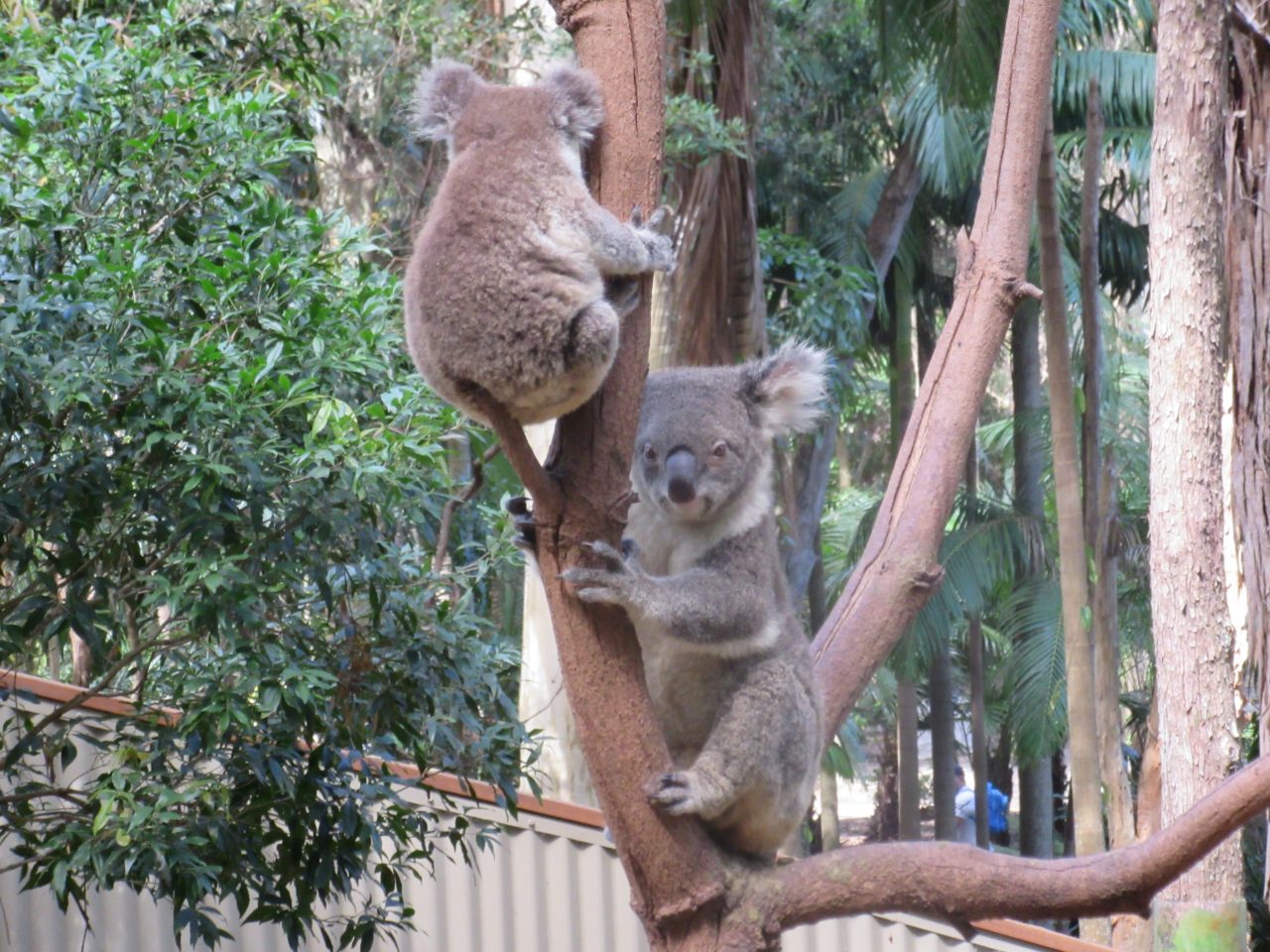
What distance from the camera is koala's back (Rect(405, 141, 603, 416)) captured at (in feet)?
6.50

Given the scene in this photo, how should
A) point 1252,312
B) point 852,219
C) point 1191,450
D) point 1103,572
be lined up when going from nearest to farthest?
1. point 1252,312
2. point 1191,450
3. point 1103,572
4. point 852,219

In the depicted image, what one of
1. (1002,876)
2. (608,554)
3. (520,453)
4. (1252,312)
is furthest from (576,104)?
(1252,312)

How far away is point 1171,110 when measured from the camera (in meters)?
4.54

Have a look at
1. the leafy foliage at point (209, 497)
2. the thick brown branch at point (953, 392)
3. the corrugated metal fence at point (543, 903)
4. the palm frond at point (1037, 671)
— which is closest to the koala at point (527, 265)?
the leafy foliage at point (209, 497)

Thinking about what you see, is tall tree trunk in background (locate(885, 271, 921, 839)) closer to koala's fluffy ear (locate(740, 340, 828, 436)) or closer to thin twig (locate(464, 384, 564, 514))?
koala's fluffy ear (locate(740, 340, 828, 436))

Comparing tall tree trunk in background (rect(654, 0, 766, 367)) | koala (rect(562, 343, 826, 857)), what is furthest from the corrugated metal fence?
koala (rect(562, 343, 826, 857))

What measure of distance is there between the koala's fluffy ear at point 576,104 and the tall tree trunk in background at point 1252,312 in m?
2.87

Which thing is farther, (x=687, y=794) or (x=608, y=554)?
(x=687, y=794)

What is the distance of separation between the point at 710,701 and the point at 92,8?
10.8 feet

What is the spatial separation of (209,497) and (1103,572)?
486 cm

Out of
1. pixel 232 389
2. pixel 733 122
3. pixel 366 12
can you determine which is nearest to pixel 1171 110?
pixel 733 122

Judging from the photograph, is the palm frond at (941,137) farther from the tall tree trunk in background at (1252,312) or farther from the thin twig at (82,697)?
the thin twig at (82,697)

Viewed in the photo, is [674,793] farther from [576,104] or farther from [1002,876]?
[576,104]

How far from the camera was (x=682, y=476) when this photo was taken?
97.2 inches
